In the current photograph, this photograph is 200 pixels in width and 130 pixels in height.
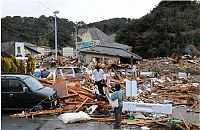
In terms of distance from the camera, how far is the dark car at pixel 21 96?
12.9 metres

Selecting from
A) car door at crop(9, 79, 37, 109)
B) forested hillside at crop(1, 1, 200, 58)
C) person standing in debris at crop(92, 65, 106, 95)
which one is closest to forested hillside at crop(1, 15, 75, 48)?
forested hillside at crop(1, 1, 200, 58)

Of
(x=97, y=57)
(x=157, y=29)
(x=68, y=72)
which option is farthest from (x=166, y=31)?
(x=68, y=72)

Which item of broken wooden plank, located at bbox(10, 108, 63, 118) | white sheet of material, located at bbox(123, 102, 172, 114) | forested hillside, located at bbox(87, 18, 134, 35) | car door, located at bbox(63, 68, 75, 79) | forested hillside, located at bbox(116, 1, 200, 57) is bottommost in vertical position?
broken wooden plank, located at bbox(10, 108, 63, 118)

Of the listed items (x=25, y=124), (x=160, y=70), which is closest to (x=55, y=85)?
(x=25, y=124)

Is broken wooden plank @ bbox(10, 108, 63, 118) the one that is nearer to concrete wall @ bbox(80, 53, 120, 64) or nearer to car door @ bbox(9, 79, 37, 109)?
car door @ bbox(9, 79, 37, 109)

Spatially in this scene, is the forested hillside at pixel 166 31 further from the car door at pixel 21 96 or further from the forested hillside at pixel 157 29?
the car door at pixel 21 96

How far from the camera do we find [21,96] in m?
12.9

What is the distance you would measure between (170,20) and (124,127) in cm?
5691

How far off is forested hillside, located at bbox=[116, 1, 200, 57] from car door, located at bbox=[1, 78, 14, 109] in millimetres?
48484

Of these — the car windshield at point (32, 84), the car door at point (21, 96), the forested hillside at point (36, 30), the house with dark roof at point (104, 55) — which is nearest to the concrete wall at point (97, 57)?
the house with dark roof at point (104, 55)

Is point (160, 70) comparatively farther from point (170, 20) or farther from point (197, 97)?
point (170, 20)

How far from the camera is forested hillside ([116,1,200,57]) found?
60938 mm

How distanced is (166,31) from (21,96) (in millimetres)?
53055

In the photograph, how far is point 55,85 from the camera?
51.6 feet
